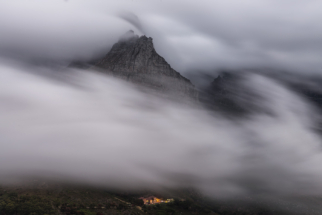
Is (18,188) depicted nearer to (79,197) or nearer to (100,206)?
(79,197)

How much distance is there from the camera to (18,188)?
595 ft

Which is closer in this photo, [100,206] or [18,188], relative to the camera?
[18,188]

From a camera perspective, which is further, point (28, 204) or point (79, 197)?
Result: point (79, 197)

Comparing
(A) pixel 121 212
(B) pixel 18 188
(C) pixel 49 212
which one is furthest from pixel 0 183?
(A) pixel 121 212

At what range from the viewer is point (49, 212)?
164250 millimetres

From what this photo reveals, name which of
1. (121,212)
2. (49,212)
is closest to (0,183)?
(49,212)

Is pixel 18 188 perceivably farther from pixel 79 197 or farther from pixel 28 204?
pixel 79 197

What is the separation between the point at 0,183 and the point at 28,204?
40.4 meters

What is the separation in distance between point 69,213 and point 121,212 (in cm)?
3936

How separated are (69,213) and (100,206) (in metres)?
28.7

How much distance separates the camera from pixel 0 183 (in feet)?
616

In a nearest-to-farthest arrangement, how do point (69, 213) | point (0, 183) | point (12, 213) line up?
point (12, 213) → point (69, 213) → point (0, 183)

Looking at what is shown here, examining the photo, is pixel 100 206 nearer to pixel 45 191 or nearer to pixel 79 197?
pixel 79 197

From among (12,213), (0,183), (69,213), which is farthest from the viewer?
(0,183)
